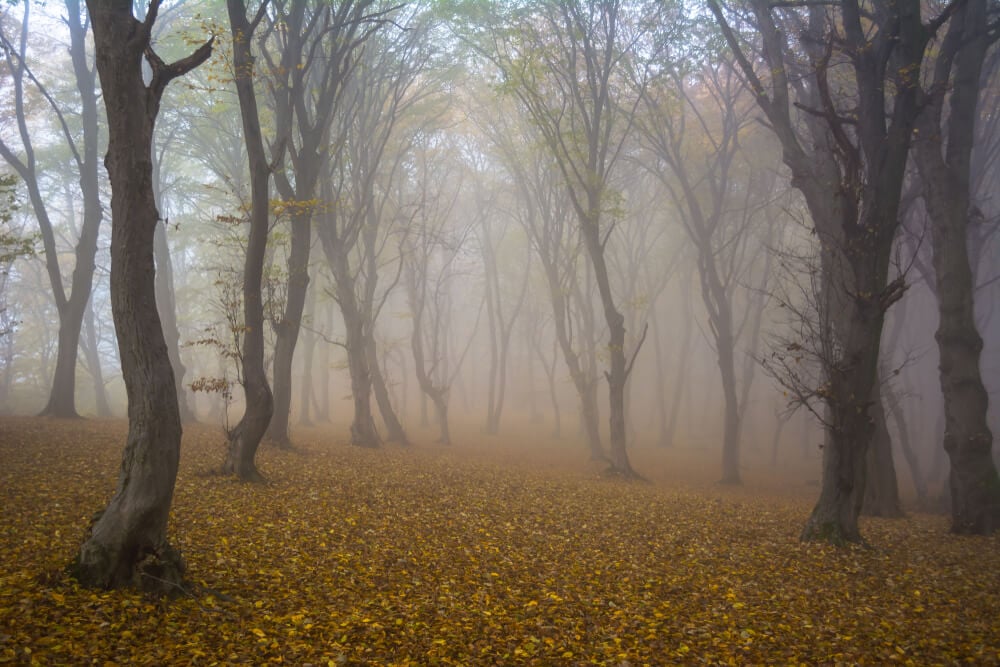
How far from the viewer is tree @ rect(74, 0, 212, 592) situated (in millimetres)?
5273

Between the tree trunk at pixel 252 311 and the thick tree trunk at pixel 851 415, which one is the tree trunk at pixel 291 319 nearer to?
the tree trunk at pixel 252 311

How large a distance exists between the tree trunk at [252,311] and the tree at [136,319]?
4.53 metres

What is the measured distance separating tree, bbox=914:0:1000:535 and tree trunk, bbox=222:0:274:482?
37.1 feet

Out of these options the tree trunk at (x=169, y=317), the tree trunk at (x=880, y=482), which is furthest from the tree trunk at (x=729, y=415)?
the tree trunk at (x=169, y=317)

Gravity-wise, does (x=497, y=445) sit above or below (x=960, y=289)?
below

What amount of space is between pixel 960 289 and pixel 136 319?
492 inches

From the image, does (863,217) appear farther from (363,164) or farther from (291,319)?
(363,164)

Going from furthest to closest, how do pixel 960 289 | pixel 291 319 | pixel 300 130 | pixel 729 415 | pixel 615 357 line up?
pixel 729 415 → pixel 615 357 → pixel 291 319 → pixel 300 130 → pixel 960 289

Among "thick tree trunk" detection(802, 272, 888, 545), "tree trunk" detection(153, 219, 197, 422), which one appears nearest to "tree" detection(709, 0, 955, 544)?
"thick tree trunk" detection(802, 272, 888, 545)

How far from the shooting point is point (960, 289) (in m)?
10.6

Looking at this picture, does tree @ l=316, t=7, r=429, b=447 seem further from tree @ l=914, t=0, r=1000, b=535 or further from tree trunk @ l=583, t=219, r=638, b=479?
tree @ l=914, t=0, r=1000, b=535

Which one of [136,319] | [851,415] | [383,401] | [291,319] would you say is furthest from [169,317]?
[851,415]

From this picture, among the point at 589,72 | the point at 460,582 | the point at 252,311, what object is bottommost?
the point at 460,582

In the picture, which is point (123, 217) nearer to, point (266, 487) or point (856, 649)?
point (266, 487)
